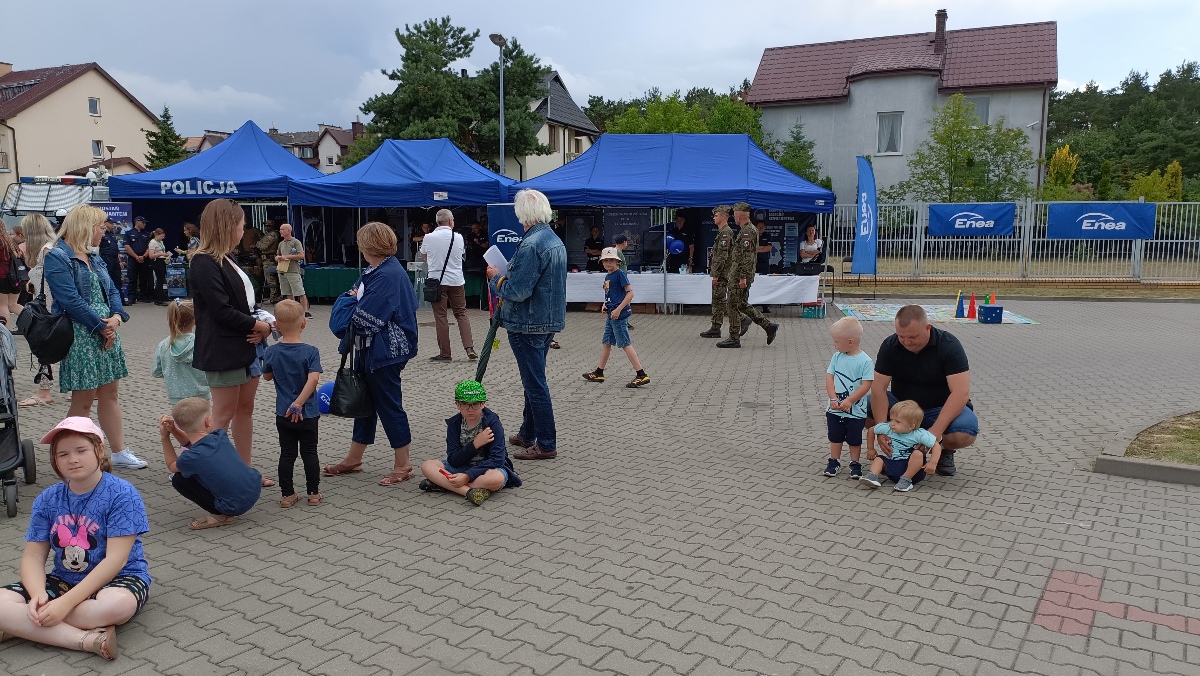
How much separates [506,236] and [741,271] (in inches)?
209

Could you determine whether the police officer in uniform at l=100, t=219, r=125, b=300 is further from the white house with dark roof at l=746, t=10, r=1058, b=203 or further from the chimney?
the chimney

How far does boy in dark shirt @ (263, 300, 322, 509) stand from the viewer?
16.5 feet

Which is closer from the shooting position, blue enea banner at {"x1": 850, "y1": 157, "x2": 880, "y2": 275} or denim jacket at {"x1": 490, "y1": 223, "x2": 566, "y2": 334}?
denim jacket at {"x1": 490, "y1": 223, "x2": 566, "y2": 334}

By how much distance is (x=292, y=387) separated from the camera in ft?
16.6

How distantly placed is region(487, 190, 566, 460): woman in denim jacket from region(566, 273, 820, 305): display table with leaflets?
30.6 feet

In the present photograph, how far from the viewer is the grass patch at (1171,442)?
6.30 meters

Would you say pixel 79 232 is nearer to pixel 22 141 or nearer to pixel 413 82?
pixel 413 82

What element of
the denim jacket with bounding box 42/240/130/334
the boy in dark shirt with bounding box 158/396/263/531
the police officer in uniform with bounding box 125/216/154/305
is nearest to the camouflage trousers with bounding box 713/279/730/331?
the denim jacket with bounding box 42/240/130/334

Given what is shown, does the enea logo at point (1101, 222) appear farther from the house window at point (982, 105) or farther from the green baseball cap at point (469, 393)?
the green baseball cap at point (469, 393)

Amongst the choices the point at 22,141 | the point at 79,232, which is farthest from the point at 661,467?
the point at 22,141

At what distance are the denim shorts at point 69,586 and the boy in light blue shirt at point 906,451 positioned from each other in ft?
14.1

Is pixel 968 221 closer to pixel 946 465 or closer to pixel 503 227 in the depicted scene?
pixel 503 227

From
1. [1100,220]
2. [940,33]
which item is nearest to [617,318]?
[1100,220]

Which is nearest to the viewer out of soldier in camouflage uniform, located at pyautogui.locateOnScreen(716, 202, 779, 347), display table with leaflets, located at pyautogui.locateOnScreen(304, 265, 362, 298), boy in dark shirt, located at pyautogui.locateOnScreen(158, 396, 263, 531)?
boy in dark shirt, located at pyautogui.locateOnScreen(158, 396, 263, 531)
